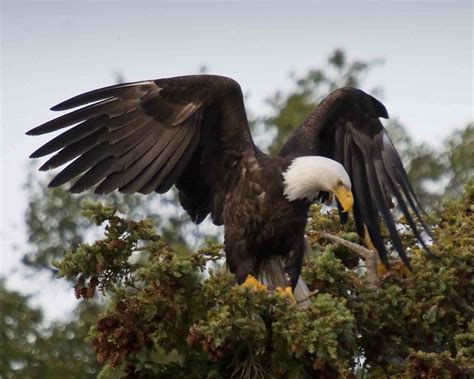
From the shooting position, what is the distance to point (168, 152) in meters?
8.23

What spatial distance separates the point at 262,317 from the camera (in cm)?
668

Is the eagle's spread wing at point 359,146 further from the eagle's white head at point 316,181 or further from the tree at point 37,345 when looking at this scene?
the tree at point 37,345

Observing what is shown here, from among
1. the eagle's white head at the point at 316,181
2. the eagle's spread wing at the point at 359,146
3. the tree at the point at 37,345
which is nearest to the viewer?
the eagle's white head at the point at 316,181

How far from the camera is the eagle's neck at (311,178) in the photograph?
799 centimetres

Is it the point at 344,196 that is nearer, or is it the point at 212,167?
the point at 344,196

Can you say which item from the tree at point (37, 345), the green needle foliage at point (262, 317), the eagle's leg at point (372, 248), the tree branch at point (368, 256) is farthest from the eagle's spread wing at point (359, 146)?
the tree at point (37, 345)

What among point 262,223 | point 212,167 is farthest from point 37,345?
point 262,223

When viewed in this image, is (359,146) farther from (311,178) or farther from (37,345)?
(37,345)

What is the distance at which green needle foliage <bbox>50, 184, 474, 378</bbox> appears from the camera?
6.49m

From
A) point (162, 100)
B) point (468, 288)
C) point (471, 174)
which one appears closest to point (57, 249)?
point (471, 174)

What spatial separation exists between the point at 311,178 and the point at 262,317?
1514 mm

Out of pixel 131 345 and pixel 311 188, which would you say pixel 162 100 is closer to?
pixel 311 188

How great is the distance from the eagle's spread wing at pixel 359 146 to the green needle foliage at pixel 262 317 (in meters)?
1.17

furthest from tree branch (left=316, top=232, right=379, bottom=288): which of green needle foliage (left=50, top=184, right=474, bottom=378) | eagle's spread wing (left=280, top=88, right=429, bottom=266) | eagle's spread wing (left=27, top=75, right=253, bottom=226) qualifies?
eagle's spread wing (left=27, top=75, right=253, bottom=226)
